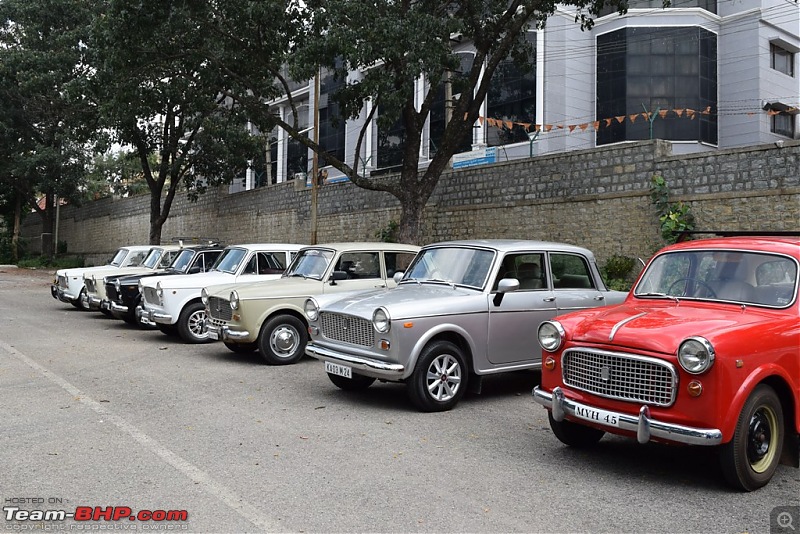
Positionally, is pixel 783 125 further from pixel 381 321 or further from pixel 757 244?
pixel 381 321

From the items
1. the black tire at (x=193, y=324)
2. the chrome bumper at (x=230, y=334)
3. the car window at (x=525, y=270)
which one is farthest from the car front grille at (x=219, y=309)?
the car window at (x=525, y=270)

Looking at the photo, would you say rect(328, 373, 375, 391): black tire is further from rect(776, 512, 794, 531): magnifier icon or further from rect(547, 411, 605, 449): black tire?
rect(776, 512, 794, 531): magnifier icon

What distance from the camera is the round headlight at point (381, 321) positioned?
737 cm

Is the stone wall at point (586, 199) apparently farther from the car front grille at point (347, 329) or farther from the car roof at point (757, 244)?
the car front grille at point (347, 329)

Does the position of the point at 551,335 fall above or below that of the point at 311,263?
below

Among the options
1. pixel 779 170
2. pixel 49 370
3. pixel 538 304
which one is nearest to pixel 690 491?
pixel 538 304

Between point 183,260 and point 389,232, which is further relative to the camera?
point 389,232

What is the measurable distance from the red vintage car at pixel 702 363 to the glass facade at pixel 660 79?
24861 mm

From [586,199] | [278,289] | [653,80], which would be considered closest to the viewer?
[278,289]

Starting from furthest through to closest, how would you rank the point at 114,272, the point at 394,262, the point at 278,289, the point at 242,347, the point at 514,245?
the point at 114,272, the point at 242,347, the point at 394,262, the point at 278,289, the point at 514,245

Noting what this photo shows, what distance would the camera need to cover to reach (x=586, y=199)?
1778cm

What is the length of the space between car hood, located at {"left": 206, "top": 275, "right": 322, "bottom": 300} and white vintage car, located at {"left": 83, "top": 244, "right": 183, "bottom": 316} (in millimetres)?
5648

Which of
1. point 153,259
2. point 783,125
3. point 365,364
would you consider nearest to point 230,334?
point 365,364

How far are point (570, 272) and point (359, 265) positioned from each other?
3.41 meters
